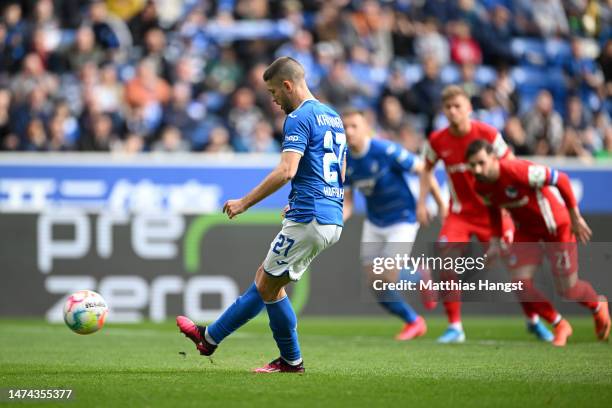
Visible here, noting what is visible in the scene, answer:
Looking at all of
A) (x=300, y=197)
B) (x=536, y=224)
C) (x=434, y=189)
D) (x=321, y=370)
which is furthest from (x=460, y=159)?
(x=300, y=197)

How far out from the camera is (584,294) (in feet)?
36.7

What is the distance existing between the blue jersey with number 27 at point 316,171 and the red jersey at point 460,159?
13.2 ft

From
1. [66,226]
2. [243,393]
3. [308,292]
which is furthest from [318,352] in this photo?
[66,226]

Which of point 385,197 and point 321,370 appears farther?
point 385,197

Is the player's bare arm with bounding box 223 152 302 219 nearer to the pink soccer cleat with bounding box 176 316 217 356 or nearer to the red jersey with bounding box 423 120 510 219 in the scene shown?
the pink soccer cleat with bounding box 176 316 217 356

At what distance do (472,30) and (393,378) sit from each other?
14761 mm

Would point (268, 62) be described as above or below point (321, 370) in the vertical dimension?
above

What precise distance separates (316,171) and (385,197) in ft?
16.0

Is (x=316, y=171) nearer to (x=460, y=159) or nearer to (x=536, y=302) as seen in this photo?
(x=460, y=159)

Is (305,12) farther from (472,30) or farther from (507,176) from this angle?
(507,176)

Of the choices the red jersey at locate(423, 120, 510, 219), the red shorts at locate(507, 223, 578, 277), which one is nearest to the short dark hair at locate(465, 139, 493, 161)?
the red jersey at locate(423, 120, 510, 219)

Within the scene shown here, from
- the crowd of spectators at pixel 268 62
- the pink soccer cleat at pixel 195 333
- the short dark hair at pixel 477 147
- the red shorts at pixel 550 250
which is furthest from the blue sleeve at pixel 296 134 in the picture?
the crowd of spectators at pixel 268 62

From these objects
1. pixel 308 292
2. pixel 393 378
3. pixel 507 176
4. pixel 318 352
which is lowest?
pixel 308 292

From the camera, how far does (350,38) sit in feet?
66.4
